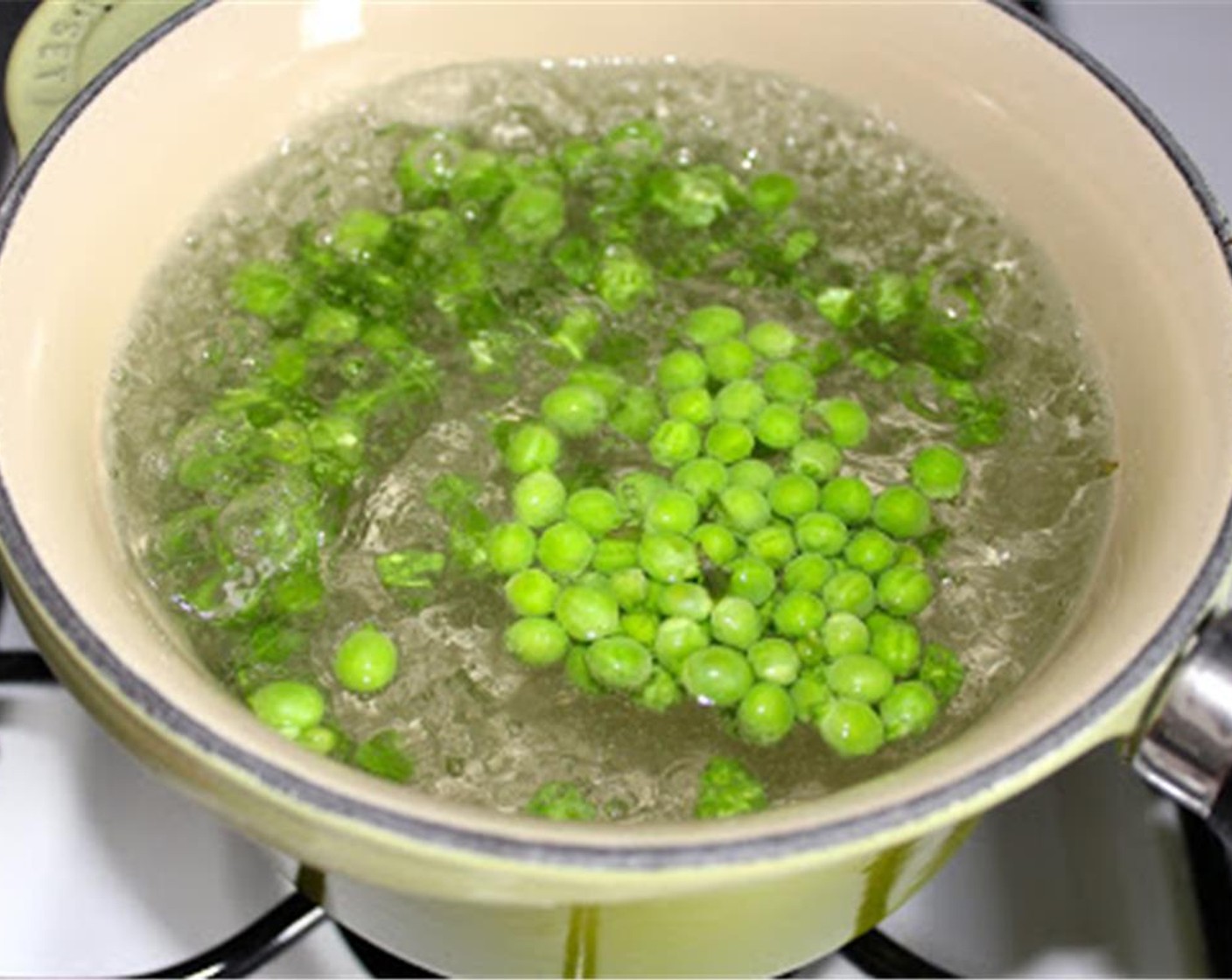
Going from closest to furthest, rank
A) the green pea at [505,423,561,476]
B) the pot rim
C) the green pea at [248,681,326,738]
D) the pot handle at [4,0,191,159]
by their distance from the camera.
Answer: the pot rim, the green pea at [248,681,326,738], the green pea at [505,423,561,476], the pot handle at [4,0,191,159]

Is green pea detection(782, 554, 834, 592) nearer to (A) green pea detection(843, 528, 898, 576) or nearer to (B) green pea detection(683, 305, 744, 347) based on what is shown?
(A) green pea detection(843, 528, 898, 576)

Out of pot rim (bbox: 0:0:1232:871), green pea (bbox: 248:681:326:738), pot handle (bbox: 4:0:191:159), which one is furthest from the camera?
pot handle (bbox: 4:0:191:159)

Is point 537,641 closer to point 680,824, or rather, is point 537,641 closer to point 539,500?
point 539,500

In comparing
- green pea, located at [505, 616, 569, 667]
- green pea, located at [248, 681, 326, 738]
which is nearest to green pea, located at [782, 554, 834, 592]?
green pea, located at [505, 616, 569, 667]

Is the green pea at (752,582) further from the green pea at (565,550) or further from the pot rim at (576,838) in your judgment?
the pot rim at (576,838)

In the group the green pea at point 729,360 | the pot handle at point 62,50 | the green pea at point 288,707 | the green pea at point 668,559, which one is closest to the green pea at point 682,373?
the green pea at point 729,360

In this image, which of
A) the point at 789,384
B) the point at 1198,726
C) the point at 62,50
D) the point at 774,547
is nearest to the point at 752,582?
the point at 774,547

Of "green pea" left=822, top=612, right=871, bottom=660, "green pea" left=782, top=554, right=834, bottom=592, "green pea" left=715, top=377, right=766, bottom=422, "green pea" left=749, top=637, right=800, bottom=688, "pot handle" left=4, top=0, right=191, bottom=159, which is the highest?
"pot handle" left=4, top=0, right=191, bottom=159
